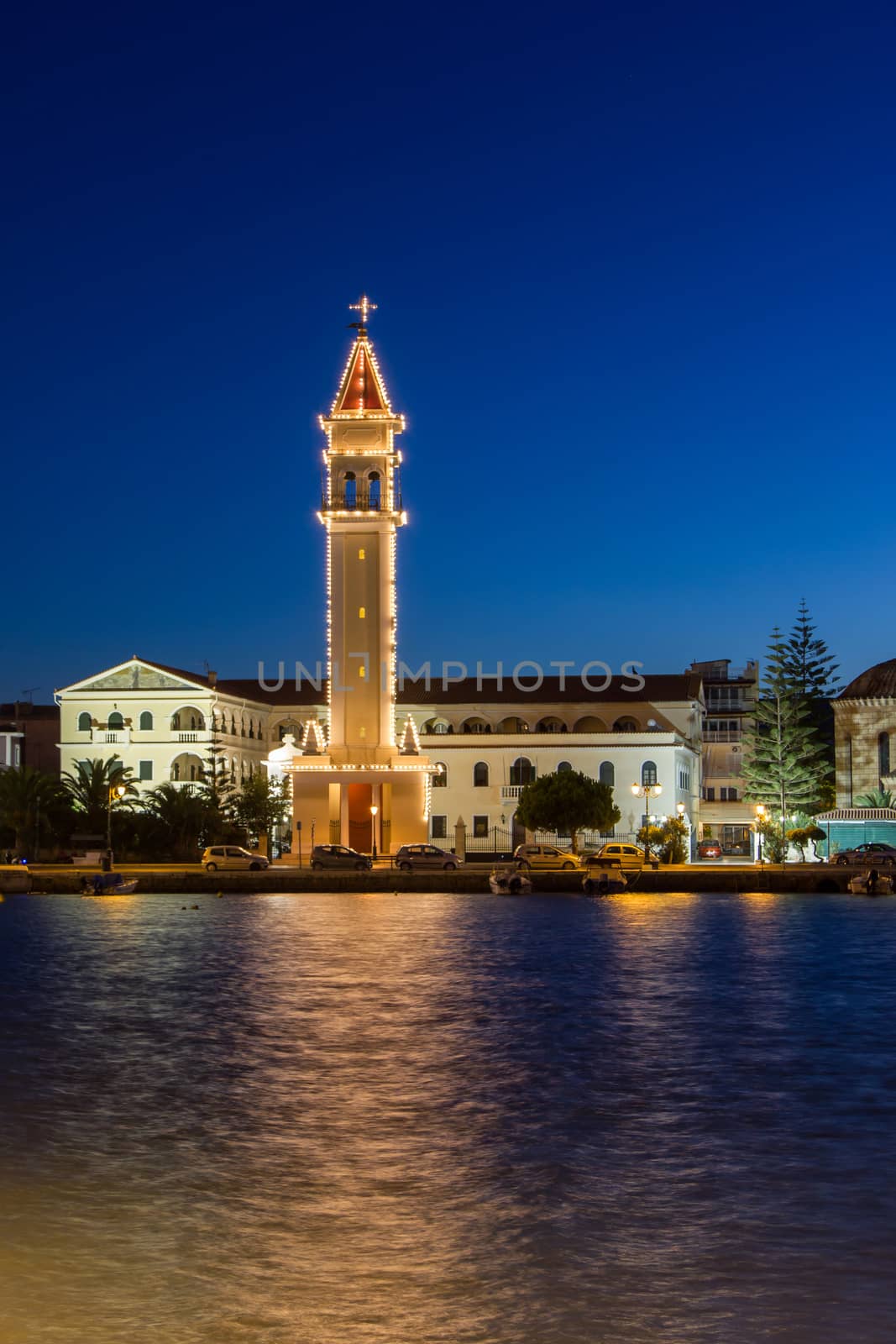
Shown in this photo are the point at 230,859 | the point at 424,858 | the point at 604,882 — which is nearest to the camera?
the point at 604,882

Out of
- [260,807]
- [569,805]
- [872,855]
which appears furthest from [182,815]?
[872,855]

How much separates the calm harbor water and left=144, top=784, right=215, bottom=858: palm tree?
28.1 m

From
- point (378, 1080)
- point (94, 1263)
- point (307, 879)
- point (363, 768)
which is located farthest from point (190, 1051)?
point (363, 768)

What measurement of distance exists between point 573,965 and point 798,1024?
374 inches

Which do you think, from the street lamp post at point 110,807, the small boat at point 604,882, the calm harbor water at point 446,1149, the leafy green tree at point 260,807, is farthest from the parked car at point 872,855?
the street lamp post at point 110,807

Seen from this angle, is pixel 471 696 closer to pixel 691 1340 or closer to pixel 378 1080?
pixel 378 1080

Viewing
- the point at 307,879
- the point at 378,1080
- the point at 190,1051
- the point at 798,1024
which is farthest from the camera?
the point at 307,879

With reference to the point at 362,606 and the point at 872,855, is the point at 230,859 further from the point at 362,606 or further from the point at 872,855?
the point at 872,855

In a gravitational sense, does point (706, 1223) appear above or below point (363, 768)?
below

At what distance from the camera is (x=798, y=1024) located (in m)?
28.2

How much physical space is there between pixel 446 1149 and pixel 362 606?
50.9 meters

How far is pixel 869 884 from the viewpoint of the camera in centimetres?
5800

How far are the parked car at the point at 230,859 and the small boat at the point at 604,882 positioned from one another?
42.1ft

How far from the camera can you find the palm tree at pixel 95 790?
67.0 metres
